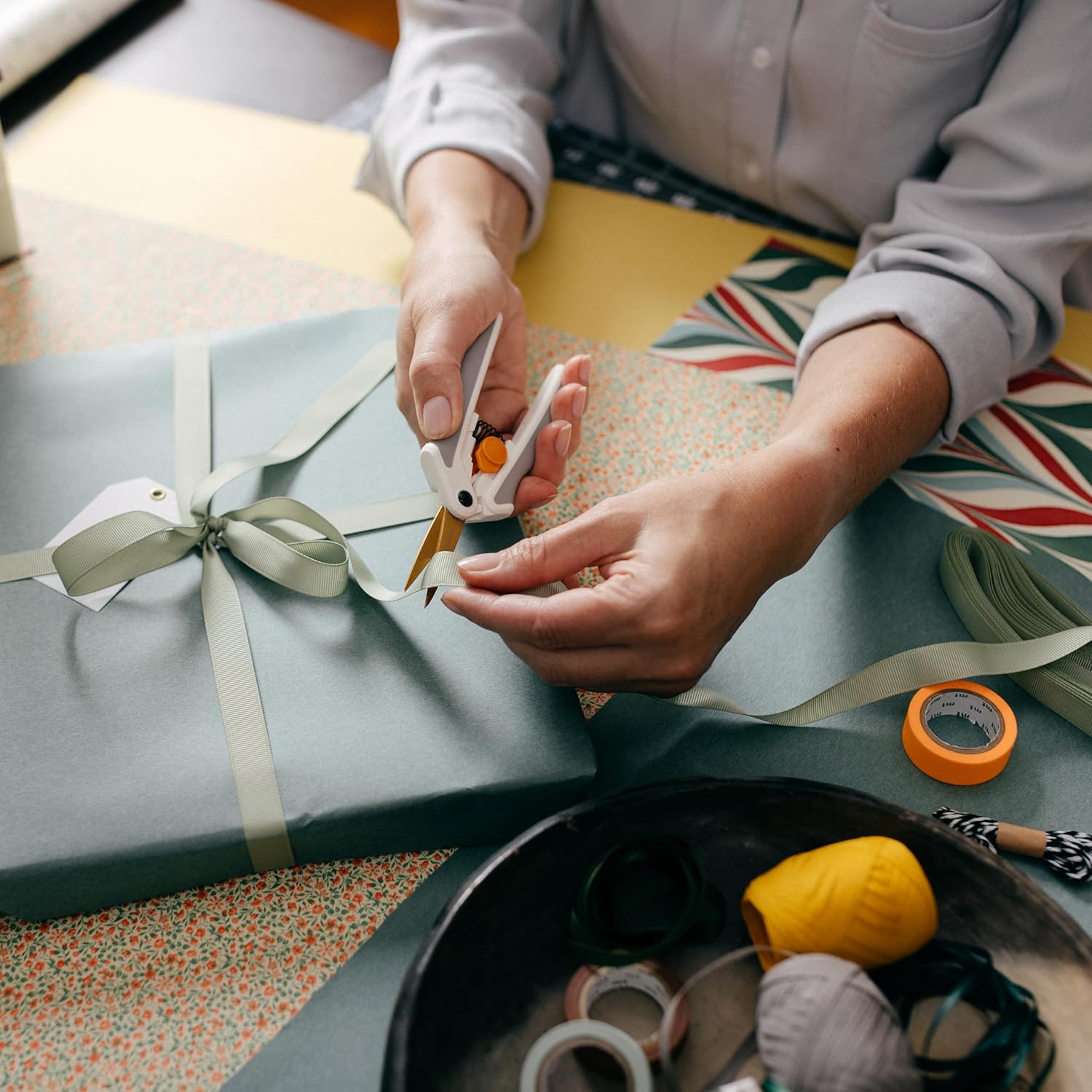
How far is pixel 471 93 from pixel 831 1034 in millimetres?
805

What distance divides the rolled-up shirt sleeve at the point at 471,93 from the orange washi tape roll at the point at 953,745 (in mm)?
550

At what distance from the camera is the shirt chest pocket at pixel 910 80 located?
0.77 m

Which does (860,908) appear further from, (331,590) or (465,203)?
(465,203)

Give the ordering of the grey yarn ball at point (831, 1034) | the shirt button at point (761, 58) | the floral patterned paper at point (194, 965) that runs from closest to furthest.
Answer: the grey yarn ball at point (831, 1034)
the floral patterned paper at point (194, 965)
the shirt button at point (761, 58)

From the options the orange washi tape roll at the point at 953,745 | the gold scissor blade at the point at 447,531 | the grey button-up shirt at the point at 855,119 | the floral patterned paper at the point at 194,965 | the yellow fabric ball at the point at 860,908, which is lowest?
the floral patterned paper at the point at 194,965

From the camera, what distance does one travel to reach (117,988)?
0.56 m

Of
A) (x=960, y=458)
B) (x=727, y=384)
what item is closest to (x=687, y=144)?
(x=727, y=384)

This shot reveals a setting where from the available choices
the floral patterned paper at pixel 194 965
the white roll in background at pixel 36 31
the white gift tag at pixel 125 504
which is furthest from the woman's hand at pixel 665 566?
the white roll in background at pixel 36 31

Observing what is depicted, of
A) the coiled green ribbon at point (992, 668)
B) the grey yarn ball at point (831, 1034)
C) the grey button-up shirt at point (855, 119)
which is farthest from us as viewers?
the grey button-up shirt at point (855, 119)

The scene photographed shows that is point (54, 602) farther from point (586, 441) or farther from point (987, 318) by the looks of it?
point (987, 318)

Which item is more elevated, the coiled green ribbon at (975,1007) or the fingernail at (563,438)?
the fingernail at (563,438)

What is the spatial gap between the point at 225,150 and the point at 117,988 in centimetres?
83

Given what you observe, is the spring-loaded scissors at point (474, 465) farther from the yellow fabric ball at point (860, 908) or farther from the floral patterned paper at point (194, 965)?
the yellow fabric ball at point (860, 908)

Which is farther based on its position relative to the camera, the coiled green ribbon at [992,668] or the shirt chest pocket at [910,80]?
the shirt chest pocket at [910,80]
